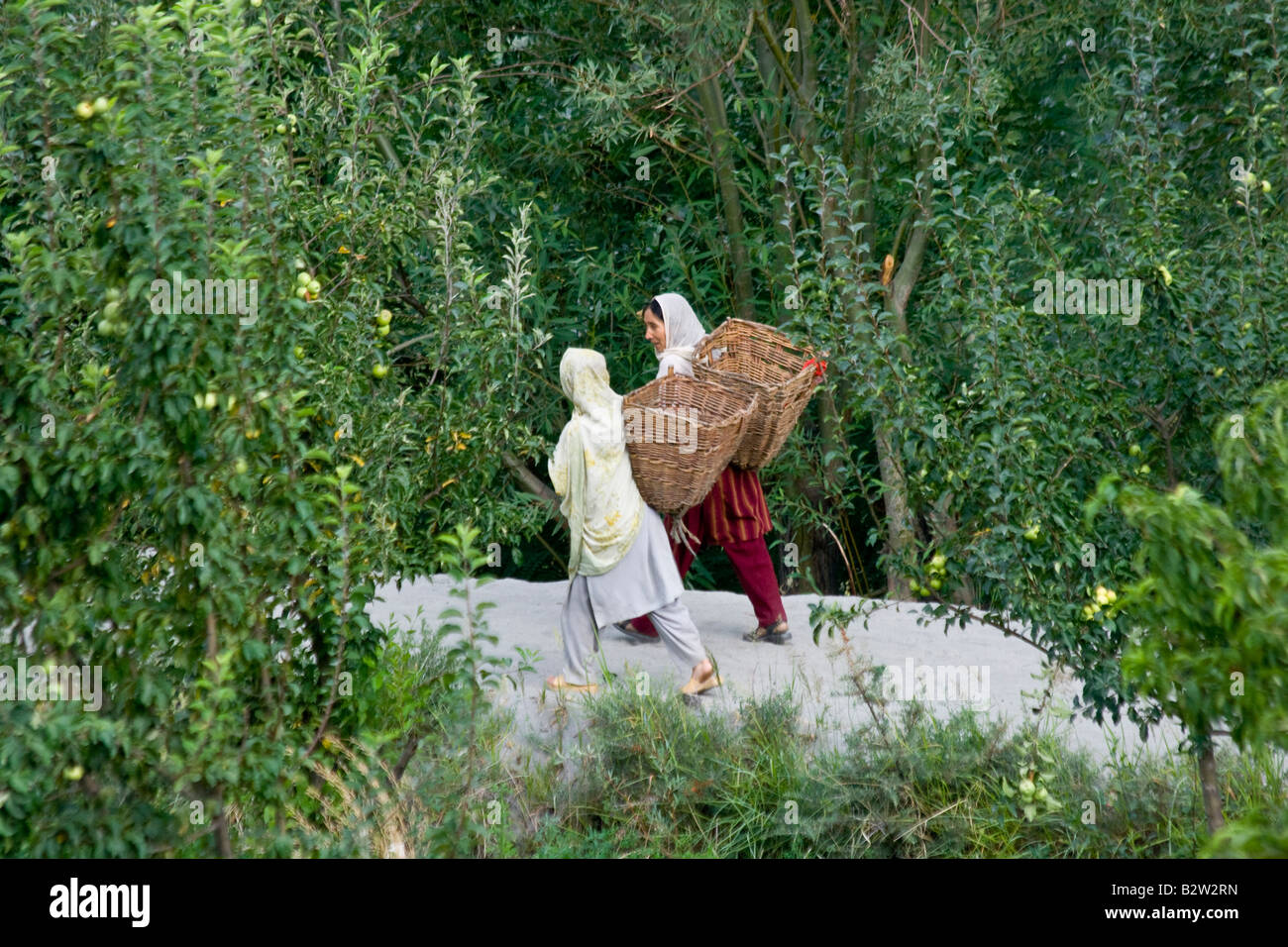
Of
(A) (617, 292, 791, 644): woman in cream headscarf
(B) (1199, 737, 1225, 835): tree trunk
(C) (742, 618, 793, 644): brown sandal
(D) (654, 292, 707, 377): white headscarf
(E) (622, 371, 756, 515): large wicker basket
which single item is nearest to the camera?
(B) (1199, 737, 1225, 835): tree trunk

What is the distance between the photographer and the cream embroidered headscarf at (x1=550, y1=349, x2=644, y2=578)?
5734 millimetres

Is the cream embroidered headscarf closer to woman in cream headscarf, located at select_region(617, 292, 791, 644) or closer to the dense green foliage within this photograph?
the dense green foliage

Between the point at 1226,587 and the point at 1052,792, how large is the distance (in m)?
2.49

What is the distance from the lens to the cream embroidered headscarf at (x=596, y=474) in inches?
226

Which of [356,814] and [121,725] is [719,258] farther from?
[121,725]

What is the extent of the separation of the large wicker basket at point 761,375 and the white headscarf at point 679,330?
5.2 inches

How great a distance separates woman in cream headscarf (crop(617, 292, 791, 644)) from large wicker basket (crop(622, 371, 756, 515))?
0.53 meters

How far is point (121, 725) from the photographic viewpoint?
3.25 meters

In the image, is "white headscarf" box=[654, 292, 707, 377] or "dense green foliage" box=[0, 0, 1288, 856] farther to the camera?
"white headscarf" box=[654, 292, 707, 377]

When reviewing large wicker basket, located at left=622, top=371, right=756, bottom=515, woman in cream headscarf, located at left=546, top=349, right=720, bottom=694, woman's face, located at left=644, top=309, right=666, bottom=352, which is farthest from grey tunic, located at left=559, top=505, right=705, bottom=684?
woman's face, located at left=644, top=309, right=666, bottom=352

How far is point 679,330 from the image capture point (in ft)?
21.2

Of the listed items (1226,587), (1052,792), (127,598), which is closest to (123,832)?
(127,598)

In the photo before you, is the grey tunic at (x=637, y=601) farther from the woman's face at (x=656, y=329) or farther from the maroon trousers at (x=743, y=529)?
the woman's face at (x=656, y=329)
